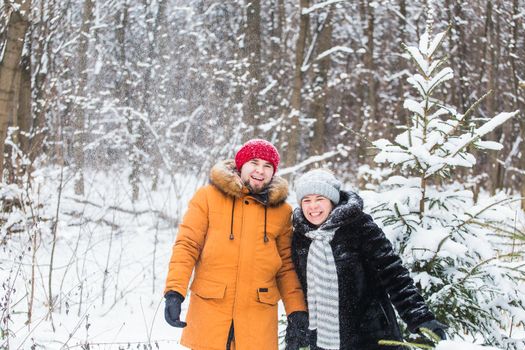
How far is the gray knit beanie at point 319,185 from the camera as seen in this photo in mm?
2570

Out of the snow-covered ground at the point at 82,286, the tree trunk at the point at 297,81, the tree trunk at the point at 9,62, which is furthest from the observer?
the tree trunk at the point at 297,81

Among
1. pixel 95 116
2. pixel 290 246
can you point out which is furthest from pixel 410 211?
pixel 95 116

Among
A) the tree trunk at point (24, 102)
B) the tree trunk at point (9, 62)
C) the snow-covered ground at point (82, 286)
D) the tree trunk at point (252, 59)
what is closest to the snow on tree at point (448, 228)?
the snow-covered ground at point (82, 286)

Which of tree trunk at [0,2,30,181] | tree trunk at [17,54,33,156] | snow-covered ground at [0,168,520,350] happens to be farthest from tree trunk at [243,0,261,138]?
tree trunk at [0,2,30,181]

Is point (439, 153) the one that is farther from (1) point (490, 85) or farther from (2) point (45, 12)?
(1) point (490, 85)

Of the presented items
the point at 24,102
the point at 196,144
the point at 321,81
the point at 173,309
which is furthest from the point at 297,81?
the point at 173,309

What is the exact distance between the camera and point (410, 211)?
3031mm

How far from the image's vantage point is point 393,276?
93.7 inches

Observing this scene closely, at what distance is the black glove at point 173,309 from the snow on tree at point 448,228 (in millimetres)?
1329

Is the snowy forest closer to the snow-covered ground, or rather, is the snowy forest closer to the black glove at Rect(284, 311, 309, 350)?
the snow-covered ground

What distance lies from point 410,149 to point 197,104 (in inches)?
408

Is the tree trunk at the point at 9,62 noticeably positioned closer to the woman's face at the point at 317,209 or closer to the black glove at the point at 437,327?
the woman's face at the point at 317,209

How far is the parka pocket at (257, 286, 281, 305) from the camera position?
2.63m

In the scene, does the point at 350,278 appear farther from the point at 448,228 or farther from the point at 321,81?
the point at 321,81
